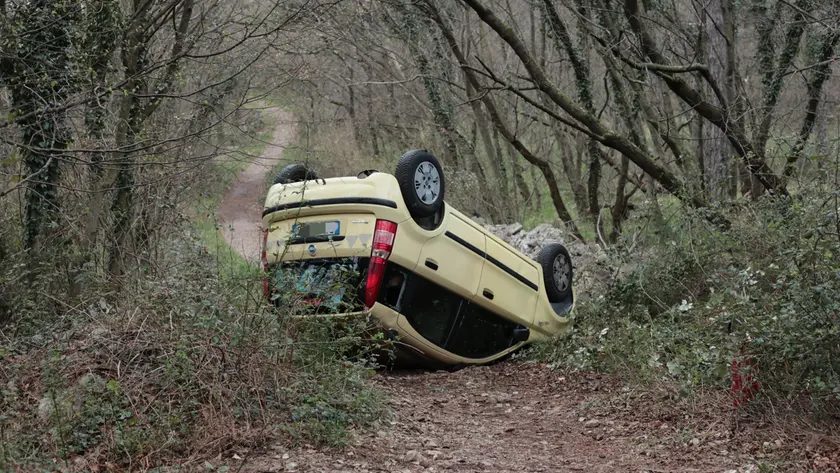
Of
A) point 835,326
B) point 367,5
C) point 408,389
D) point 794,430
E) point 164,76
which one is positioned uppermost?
point 367,5

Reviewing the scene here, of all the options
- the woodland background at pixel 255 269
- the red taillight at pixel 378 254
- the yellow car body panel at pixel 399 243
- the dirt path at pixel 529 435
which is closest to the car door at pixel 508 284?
the yellow car body panel at pixel 399 243

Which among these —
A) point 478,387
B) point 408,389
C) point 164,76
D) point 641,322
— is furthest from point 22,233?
point 641,322

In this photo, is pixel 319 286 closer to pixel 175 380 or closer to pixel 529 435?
pixel 175 380

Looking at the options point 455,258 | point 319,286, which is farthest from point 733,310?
point 319,286

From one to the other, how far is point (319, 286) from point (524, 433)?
2.11 metres

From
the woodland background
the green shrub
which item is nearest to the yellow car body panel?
the woodland background

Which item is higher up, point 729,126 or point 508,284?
point 729,126

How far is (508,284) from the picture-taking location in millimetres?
9570

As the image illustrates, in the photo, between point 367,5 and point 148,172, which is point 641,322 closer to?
point 148,172

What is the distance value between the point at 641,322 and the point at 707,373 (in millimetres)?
2977

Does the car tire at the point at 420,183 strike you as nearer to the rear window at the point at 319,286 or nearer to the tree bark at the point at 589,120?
the rear window at the point at 319,286

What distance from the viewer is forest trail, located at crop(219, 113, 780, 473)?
569 centimetres

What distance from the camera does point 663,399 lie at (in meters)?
7.04

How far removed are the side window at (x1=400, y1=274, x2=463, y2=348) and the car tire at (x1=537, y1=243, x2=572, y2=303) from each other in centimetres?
184
